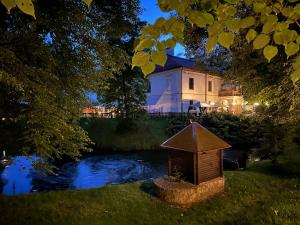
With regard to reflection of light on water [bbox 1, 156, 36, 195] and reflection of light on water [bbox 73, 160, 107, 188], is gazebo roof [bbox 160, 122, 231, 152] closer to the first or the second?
reflection of light on water [bbox 73, 160, 107, 188]

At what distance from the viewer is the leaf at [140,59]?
2015 millimetres

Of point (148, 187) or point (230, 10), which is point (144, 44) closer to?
point (230, 10)

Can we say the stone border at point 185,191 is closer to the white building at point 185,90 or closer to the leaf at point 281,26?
the leaf at point 281,26

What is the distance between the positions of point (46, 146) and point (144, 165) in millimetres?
13861

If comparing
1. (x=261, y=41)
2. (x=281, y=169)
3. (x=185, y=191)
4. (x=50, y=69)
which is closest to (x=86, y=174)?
(x=185, y=191)

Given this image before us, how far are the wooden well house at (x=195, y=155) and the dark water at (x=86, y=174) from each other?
20.6 feet

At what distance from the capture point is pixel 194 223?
795 cm

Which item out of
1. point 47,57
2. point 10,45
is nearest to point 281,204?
point 47,57

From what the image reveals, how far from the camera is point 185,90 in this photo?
36750 millimetres

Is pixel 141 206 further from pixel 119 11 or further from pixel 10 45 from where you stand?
pixel 119 11

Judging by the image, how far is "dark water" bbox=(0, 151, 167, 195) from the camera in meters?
14.9

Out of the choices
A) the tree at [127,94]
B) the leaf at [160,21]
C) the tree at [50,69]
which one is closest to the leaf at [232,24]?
the leaf at [160,21]

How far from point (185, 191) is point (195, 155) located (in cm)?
139

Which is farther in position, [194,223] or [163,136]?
[163,136]
